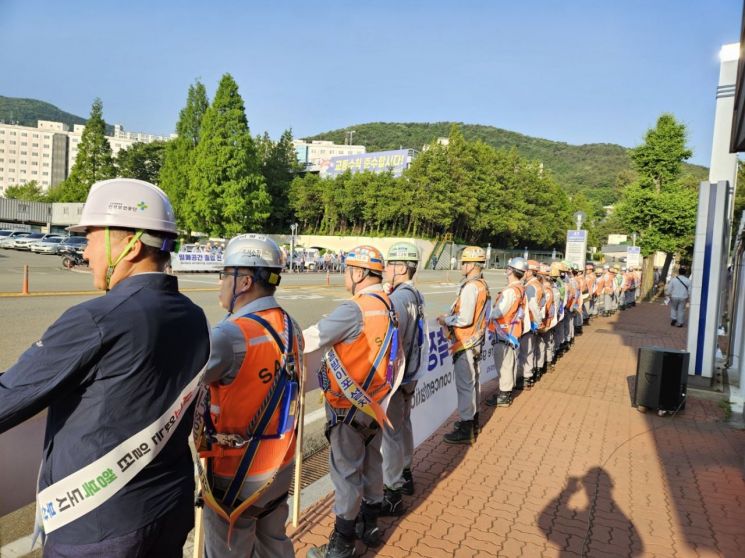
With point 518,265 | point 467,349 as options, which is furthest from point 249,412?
point 518,265

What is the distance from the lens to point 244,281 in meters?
2.62

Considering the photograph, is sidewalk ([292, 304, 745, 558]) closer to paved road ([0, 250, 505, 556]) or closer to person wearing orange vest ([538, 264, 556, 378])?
paved road ([0, 250, 505, 556])

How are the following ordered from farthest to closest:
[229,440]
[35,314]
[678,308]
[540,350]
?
1. [678,308]
2. [35,314]
3. [540,350]
4. [229,440]

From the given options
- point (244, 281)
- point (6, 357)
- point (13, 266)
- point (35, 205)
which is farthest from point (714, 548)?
point (35, 205)

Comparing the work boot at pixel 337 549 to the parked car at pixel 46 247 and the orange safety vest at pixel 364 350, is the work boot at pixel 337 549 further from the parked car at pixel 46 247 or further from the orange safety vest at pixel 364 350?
the parked car at pixel 46 247

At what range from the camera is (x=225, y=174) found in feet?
151

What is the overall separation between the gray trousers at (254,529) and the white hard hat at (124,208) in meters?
1.23

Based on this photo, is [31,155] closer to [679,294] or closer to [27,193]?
[27,193]

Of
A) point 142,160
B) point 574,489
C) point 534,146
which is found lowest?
point 574,489

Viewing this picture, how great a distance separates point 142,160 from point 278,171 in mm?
20380

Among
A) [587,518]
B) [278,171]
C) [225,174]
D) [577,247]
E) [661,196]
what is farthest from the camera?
[278,171]

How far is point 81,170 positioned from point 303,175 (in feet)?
83.3

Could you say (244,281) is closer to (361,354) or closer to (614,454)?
(361,354)

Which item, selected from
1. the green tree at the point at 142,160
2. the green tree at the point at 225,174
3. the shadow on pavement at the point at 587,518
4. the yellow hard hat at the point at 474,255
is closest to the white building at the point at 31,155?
the green tree at the point at 142,160
